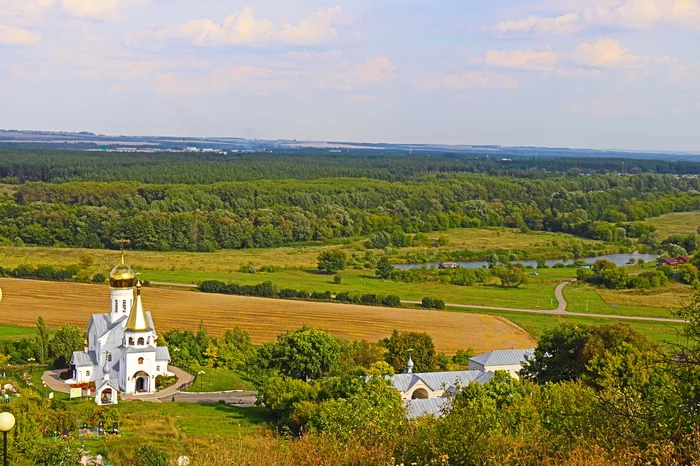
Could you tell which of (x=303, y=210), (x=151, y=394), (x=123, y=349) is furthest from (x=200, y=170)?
(x=151, y=394)

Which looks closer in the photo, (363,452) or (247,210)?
(363,452)

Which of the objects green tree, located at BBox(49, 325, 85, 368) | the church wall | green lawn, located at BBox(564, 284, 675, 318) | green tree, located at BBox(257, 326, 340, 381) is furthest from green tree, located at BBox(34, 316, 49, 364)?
green lawn, located at BBox(564, 284, 675, 318)

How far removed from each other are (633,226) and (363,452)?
76.4m

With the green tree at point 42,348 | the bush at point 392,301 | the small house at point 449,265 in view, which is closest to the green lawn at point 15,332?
the green tree at point 42,348

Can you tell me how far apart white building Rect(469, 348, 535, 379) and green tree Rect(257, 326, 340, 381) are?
5158mm

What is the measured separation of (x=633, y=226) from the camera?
82188 mm

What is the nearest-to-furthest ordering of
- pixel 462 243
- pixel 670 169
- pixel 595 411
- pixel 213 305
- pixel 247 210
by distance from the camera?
pixel 595 411, pixel 213 305, pixel 462 243, pixel 247 210, pixel 670 169

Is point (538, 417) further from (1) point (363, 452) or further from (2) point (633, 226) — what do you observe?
(2) point (633, 226)

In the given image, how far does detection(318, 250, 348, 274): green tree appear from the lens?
58.6 m

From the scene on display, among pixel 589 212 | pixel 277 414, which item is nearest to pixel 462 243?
pixel 589 212

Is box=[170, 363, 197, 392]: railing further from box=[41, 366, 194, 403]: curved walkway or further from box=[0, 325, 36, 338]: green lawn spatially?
box=[0, 325, 36, 338]: green lawn

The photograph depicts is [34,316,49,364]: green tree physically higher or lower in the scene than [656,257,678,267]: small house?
lower

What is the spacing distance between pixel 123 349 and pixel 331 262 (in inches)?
1199

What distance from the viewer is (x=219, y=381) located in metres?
30.1
